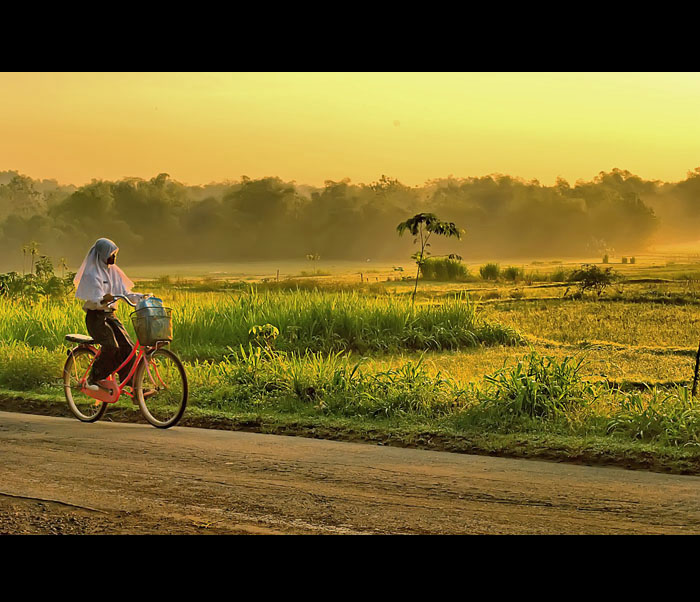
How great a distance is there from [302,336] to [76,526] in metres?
6.27

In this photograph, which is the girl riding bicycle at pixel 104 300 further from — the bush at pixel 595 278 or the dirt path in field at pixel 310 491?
the bush at pixel 595 278

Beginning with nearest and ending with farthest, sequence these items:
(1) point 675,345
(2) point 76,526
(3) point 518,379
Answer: (2) point 76,526 < (3) point 518,379 < (1) point 675,345

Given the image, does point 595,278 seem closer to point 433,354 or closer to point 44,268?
point 433,354

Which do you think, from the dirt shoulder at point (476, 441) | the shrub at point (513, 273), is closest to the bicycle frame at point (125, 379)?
the dirt shoulder at point (476, 441)

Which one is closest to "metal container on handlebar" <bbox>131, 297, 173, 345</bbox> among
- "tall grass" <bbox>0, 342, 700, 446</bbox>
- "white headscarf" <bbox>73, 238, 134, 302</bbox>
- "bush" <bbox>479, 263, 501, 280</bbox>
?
"white headscarf" <bbox>73, 238, 134, 302</bbox>

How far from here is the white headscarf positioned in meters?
7.02

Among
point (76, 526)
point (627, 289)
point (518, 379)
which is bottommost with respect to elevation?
point (76, 526)

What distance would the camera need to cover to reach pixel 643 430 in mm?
6520

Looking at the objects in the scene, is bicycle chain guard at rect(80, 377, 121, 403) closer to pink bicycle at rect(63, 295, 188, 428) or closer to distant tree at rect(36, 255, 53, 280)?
pink bicycle at rect(63, 295, 188, 428)

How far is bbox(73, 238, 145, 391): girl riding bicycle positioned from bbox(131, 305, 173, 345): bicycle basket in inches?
6.3

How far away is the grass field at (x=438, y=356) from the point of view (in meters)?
6.96

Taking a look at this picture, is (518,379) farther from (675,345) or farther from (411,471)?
(675,345)

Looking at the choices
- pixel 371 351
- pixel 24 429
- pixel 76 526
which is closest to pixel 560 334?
pixel 371 351

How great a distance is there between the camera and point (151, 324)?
691 centimetres
